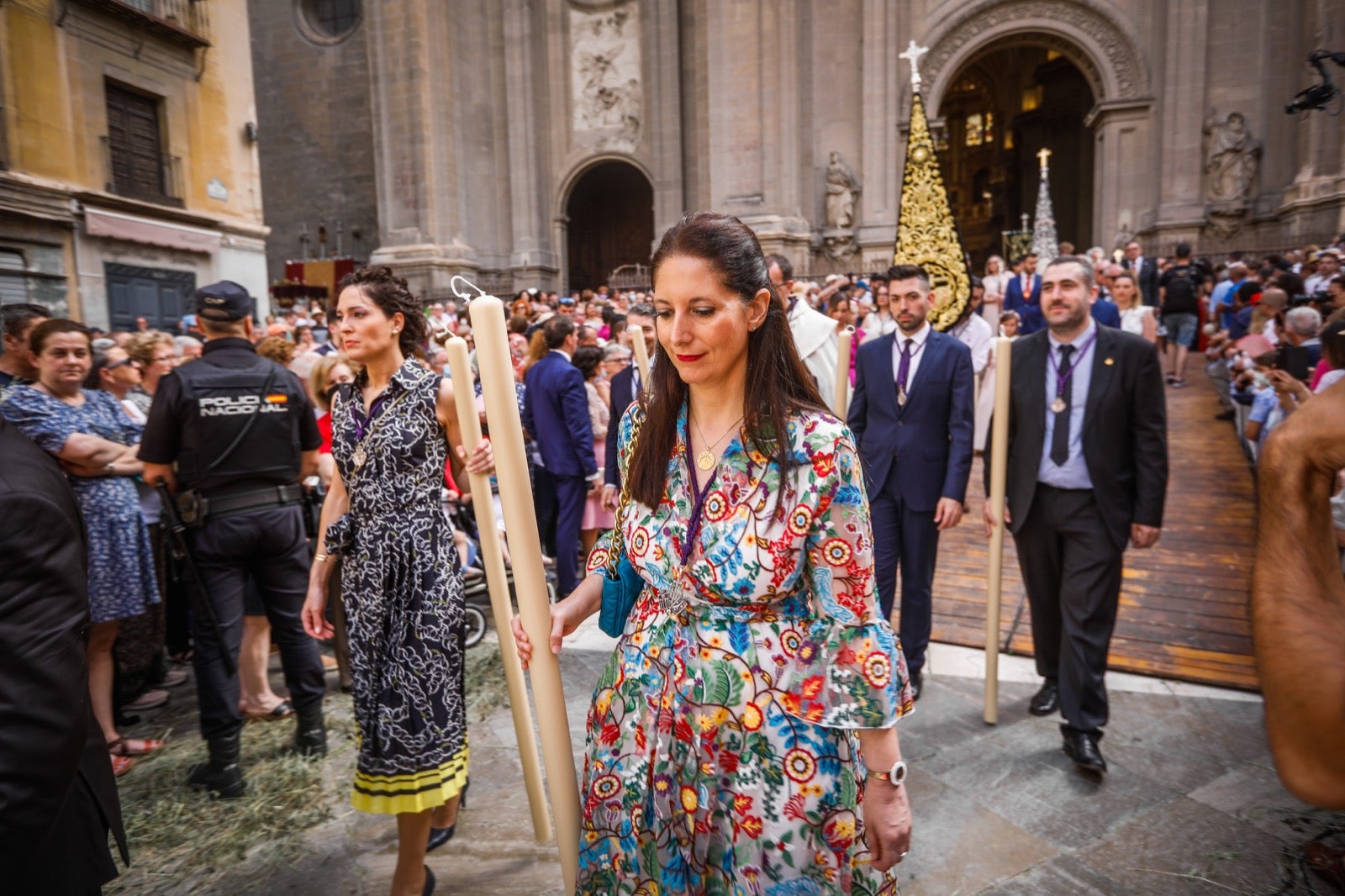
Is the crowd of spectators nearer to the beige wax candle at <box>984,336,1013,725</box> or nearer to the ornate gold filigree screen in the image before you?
the ornate gold filigree screen

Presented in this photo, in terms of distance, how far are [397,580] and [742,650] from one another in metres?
A: 1.46

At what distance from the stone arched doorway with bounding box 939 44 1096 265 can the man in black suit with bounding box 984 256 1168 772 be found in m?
22.1

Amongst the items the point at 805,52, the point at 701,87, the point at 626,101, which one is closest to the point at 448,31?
the point at 626,101

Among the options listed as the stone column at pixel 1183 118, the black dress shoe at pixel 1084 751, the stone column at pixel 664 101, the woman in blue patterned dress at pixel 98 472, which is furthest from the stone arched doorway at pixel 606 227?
the black dress shoe at pixel 1084 751

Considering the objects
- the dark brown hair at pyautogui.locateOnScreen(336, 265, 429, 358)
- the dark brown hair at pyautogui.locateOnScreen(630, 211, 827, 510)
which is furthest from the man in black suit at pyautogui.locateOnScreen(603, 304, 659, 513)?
the dark brown hair at pyautogui.locateOnScreen(630, 211, 827, 510)

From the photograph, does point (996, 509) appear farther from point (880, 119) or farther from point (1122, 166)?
point (1122, 166)

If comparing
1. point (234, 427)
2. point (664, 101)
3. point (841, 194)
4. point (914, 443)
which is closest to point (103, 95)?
point (664, 101)

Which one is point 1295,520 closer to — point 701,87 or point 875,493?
point 875,493

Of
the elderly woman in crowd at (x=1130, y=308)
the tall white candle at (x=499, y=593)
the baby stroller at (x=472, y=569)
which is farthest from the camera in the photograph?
the elderly woman in crowd at (x=1130, y=308)

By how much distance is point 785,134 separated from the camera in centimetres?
1872

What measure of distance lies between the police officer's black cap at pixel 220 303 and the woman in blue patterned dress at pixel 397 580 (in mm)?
1227

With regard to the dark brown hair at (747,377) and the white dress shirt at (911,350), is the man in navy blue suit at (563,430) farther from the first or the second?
the dark brown hair at (747,377)

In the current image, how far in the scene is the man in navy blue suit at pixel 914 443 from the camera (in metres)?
4.05

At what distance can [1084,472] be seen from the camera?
3531mm
